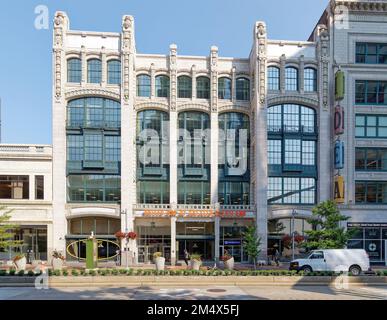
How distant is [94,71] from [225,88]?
616 inches

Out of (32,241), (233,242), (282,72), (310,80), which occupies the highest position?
(282,72)

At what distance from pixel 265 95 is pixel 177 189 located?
15020 mm

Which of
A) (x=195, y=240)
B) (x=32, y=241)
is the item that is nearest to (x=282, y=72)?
(x=195, y=240)

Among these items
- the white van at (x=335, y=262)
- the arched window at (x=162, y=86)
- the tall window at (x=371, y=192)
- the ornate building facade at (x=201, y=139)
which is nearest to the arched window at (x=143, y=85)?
the ornate building facade at (x=201, y=139)

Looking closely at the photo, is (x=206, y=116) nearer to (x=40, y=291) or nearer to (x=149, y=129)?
(x=149, y=129)

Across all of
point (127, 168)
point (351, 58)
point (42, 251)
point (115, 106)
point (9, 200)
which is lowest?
point (42, 251)

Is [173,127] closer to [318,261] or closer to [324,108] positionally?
[324,108]

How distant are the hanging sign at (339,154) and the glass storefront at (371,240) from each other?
6.83 metres

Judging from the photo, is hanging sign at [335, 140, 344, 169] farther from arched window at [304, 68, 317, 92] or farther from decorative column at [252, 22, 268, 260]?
decorative column at [252, 22, 268, 260]

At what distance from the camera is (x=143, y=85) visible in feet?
132

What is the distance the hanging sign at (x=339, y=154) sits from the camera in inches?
1457

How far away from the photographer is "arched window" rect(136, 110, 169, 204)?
39.5m

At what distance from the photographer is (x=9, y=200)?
36312mm
